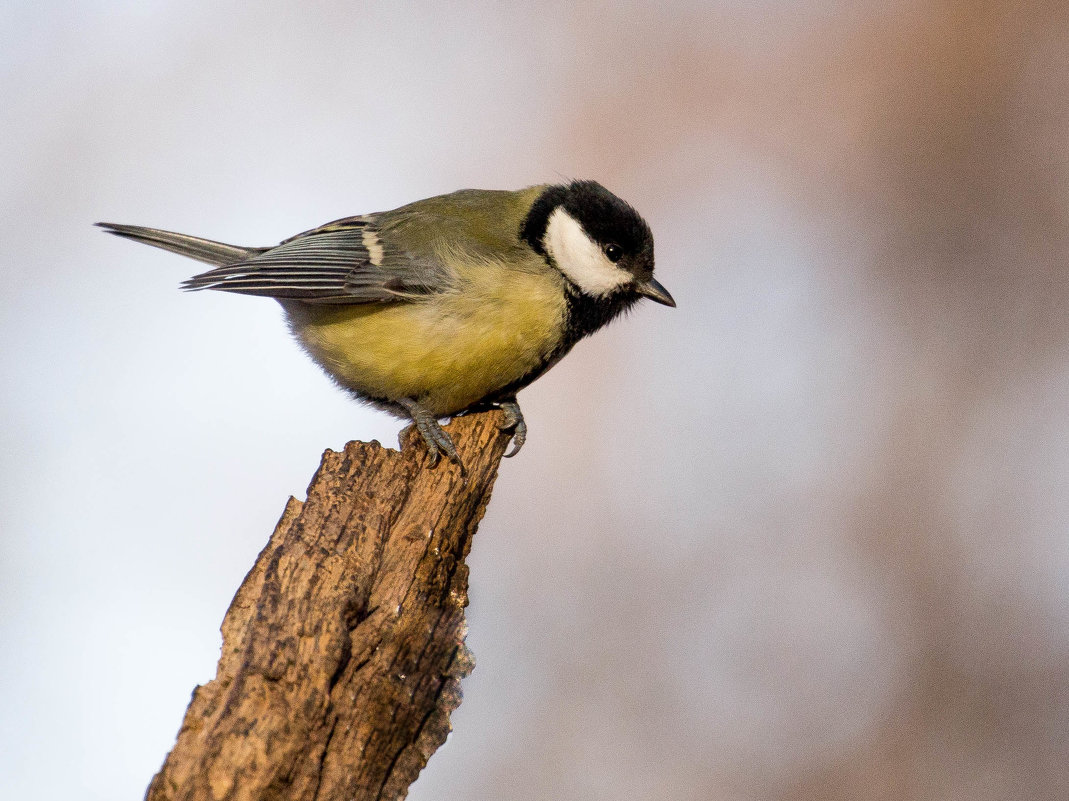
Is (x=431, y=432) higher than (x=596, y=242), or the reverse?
(x=596, y=242)

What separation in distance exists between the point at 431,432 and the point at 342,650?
38.7 inches

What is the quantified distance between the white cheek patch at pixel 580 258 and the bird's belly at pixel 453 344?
14 cm

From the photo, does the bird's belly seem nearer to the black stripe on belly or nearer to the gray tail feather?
the black stripe on belly

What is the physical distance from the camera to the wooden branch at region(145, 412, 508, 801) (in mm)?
1982

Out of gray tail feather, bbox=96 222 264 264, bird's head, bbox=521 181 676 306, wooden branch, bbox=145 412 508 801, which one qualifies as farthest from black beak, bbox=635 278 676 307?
gray tail feather, bbox=96 222 264 264

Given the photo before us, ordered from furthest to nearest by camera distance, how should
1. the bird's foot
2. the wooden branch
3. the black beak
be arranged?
the black beak → the bird's foot → the wooden branch

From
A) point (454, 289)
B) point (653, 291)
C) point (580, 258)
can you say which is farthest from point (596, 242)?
point (454, 289)

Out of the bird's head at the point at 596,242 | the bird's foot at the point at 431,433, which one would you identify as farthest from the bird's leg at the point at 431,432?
the bird's head at the point at 596,242

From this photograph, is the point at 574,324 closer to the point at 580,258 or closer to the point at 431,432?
the point at 580,258

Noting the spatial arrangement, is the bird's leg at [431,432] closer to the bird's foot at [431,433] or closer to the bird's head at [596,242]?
the bird's foot at [431,433]

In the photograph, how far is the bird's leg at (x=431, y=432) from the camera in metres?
2.95

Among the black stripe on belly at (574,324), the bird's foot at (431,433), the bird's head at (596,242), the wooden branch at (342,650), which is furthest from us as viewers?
the bird's head at (596,242)

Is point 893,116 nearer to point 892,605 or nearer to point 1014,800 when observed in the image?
point 892,605

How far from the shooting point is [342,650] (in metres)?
2.20
